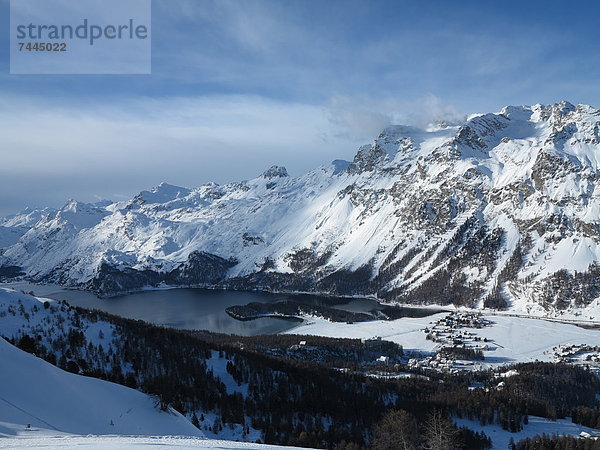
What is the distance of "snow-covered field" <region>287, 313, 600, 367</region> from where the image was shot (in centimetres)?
13400

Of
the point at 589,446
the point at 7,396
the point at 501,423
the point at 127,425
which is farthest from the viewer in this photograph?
the point at 501,423

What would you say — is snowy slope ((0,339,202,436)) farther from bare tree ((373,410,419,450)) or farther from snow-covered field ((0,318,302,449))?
bare tree ((373,410,419,450))

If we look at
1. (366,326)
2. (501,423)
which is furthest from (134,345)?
(366,326)

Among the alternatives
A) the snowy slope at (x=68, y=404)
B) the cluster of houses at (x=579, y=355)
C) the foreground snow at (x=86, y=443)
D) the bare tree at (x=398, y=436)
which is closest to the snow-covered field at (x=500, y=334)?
the cluster of houses at (x=579, y=355)

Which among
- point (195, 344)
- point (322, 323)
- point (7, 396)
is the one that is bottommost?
Result: point (322, 323)

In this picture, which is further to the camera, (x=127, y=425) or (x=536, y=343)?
(x=536, y=343)

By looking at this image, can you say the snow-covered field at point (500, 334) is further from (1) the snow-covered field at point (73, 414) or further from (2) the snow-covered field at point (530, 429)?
(1) the snow-covered field at point (73, 414)

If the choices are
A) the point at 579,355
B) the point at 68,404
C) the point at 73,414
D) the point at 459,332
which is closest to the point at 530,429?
the point at 579,355

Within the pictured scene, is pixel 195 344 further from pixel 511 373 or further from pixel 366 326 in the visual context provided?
pixel 366 326

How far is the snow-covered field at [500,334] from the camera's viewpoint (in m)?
134

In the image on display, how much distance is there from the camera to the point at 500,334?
156 metres

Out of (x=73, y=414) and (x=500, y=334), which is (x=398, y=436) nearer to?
(x=73, y=414)

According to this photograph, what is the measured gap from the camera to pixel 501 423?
241ft

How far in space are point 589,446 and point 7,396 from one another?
70.6m
